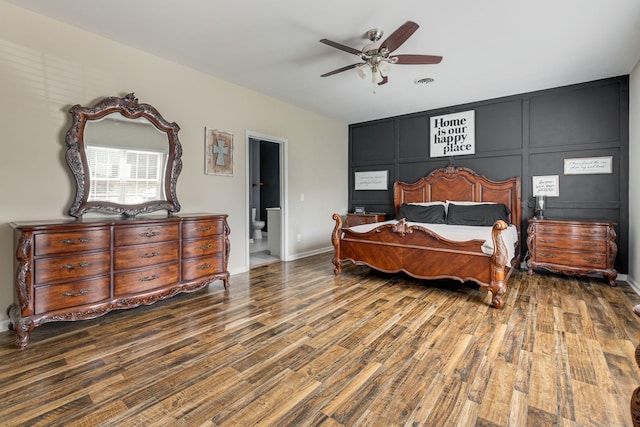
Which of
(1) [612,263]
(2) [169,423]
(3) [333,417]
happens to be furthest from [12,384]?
(1) [612,263]

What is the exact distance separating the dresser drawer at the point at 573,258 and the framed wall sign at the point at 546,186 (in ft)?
3.13

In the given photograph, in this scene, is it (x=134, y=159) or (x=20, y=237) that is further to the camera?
(x=134, y=159)

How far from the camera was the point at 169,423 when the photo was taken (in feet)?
4.90

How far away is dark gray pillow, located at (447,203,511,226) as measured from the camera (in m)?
4.52

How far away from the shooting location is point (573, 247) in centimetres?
393

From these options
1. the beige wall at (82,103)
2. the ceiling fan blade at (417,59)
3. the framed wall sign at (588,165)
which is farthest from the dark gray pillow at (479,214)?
the beige wall at (82,103)

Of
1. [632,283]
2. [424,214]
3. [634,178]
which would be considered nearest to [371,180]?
[424,214]

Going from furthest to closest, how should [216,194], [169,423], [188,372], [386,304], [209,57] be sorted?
[216,194] < [209,57] < [386,304] < [188,372] < [169,423]

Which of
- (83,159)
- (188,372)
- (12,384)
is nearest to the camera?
(12,384)

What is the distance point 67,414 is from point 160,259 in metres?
1.60

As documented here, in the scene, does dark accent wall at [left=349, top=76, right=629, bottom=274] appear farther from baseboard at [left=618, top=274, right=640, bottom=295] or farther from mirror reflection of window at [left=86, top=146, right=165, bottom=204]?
mirror reflection of window at [left=86, top=146, right=165, bottom=204]

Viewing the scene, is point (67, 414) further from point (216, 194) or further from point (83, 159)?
point (216, 194)

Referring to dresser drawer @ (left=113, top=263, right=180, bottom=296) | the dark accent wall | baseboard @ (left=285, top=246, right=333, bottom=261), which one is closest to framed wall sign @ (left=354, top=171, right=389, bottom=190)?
the dark accent wall

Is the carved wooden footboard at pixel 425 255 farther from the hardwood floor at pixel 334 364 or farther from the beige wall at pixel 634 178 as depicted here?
the beige wall at pixel 634 178
